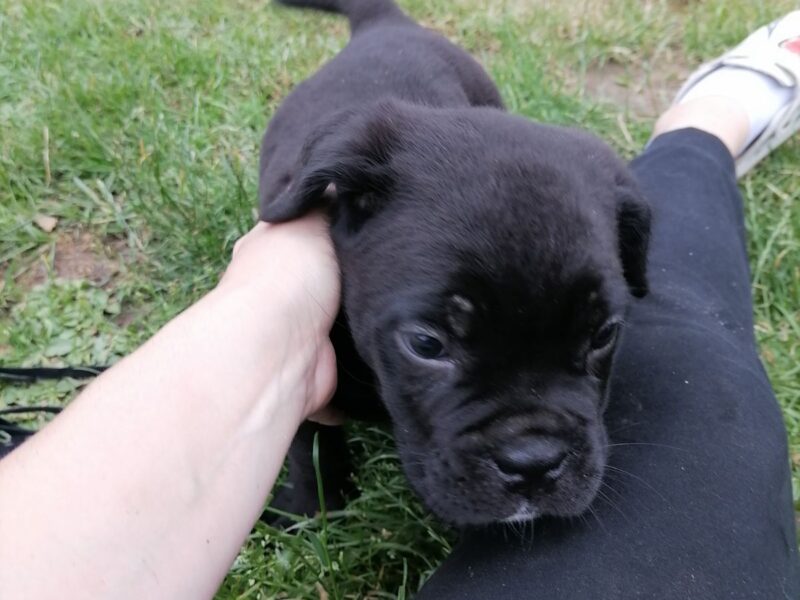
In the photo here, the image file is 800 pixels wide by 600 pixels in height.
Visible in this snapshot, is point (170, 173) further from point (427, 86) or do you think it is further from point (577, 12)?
point (577, 12)

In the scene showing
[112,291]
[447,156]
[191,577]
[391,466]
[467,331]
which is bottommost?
[391,466]

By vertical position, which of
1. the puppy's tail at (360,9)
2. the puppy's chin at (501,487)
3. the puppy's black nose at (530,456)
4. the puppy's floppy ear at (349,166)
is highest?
the puppy's floppy ear at (349,166)

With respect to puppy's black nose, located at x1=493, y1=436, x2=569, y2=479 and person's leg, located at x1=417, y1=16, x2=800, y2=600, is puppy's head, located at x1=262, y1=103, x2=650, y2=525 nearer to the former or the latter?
puppy's black nose, located at x1=493, y1=436, x2=569, y2=479

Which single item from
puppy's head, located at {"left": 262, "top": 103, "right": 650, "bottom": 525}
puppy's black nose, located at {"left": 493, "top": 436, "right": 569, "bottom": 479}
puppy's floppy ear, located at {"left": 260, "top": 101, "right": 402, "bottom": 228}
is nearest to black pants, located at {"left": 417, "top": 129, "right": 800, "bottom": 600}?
puppy's head, located at {"left": 262, "top": 103, "right": 650, "bottom": 525}

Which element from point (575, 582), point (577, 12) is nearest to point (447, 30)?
point (577, 12)

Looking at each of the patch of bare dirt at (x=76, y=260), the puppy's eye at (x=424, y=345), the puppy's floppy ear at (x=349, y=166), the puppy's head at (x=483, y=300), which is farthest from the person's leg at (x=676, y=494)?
the patch of bare dirt at (x=76, y=260)

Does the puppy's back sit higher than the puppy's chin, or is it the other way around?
the puppy's back

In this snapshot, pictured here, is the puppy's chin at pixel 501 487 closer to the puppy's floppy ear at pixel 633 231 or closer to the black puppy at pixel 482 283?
the black puppy at pixel 482 283
